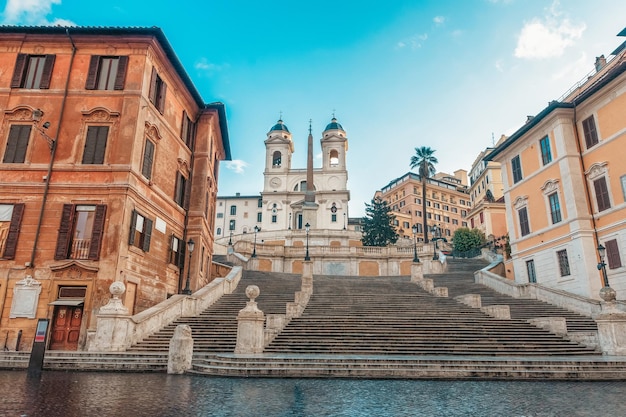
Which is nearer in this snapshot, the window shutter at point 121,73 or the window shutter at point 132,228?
the window shutter at point 132,228

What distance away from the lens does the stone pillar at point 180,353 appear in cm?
1063

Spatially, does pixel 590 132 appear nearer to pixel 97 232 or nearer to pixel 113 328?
pixel 113 328

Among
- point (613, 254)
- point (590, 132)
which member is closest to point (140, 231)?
point (613, 254)

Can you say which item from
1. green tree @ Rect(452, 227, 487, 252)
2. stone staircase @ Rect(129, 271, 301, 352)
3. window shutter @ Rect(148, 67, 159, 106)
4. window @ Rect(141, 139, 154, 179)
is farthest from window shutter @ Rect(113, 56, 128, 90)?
green tree @ Rect(452, 227, 487, 252)

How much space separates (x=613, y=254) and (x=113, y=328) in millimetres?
23343

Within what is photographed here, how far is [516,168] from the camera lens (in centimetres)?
2838

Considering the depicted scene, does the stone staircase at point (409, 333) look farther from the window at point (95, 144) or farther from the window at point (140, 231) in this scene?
the window at point (95, 144)

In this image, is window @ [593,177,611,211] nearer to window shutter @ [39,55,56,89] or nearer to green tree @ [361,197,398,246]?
window shutter @ [39,55,56,89]

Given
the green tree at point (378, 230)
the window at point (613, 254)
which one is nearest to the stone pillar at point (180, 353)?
the window at point (613, 254)

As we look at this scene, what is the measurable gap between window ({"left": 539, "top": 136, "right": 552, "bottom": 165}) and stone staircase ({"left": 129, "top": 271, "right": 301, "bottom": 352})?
1733 cm

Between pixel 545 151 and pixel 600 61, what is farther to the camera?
pixel 600 61

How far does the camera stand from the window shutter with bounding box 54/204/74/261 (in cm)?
1664

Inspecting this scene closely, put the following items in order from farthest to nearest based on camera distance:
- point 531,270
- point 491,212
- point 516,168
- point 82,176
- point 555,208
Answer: point 491,212, point 516,168, point 531,270, point 555,208, point 82,176

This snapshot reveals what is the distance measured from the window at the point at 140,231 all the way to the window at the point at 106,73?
6.35 metres
